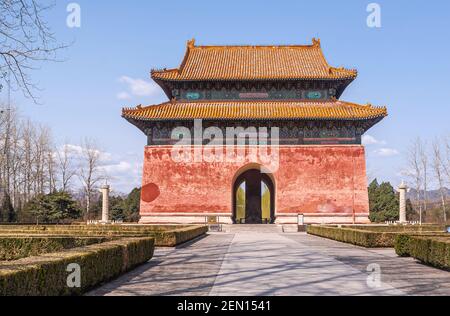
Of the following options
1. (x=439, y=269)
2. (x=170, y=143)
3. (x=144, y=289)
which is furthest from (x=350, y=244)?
(x=170, y=143)

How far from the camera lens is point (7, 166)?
42.7 m

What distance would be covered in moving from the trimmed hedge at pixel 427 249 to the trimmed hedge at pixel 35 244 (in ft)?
29.8

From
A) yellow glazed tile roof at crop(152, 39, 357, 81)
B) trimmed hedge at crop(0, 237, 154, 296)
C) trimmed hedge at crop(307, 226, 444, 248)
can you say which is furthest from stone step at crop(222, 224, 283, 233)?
trimmed hedge at crop(0, 237, 154, 296)

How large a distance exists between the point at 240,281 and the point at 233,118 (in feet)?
81.3

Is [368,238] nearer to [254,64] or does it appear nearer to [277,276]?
[277,276]

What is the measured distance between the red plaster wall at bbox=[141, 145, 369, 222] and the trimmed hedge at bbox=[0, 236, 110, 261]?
789 inches

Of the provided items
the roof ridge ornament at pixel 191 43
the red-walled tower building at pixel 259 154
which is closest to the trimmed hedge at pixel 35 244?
the red-walled tower building at pixel 259 154

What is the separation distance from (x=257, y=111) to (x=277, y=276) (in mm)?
25069

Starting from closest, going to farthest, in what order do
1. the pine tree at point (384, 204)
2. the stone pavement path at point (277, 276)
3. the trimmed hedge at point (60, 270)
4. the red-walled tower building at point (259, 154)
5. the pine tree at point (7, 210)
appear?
the trimmed hedge at point (60, 270), the stone pavement path at point (277, 276), the red-walled tower building at point (259, 154), the pine tree at point (7, 210), the pine tree at point (384, 204)

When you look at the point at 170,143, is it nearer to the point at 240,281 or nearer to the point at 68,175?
the point at 68,175

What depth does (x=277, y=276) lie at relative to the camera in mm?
9977

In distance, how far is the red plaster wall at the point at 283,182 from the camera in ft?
112

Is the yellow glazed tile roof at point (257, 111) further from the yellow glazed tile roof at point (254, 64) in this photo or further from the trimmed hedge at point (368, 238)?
the trimmed hedge at point (368, 238)

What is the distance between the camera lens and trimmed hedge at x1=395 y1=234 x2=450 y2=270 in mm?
11327
